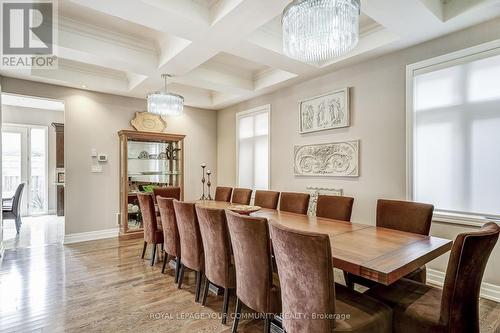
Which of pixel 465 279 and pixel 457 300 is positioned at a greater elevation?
pixel 465 279

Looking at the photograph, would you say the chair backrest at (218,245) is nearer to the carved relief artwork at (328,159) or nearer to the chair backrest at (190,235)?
the chair backrest at (190,235)

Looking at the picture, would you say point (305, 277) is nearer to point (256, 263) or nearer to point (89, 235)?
point (256, 263)

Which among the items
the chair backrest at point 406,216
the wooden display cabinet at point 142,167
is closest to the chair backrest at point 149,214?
the wooden display cabinet at point 142,167

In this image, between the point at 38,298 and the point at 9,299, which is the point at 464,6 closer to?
the point at 38,298

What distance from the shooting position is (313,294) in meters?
1.37

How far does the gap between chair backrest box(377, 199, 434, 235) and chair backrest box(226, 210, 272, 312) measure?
1398 millimetres

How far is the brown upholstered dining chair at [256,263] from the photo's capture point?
5.71 ft

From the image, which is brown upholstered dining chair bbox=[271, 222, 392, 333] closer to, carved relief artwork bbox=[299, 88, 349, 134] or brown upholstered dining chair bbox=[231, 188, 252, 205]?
brown upholstered dining chair bbox=[231, 188, 252, 205]

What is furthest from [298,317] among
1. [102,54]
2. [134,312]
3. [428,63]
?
[102,54]

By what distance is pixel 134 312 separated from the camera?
2344mm

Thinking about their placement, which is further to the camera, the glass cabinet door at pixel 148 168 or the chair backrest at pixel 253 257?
the glass cabinet door at pixel 148 168

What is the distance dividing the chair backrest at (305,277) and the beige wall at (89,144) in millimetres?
4439

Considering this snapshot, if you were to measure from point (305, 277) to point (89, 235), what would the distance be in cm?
467

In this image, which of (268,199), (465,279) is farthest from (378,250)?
(268,199)
